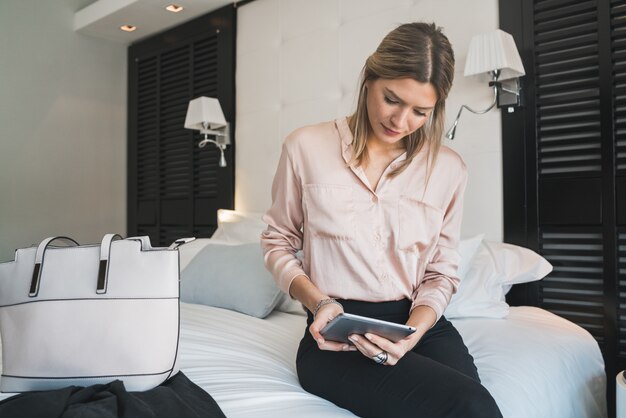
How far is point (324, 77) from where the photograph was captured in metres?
2.91

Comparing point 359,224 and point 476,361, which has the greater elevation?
point 359,224

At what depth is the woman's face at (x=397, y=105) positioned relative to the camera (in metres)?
1.33

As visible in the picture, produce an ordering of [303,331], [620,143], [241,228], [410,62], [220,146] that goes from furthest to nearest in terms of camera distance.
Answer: [220,146]
[241,228]
[620,143]
[303,331]
[410,62]

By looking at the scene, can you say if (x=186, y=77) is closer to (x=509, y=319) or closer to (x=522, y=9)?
(x=522, y=9)

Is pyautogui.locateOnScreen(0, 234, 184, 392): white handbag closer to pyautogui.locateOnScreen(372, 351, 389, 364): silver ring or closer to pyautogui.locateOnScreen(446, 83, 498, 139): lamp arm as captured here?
pyautogui.locateOnScreen(372, 351, 389, 364): silver ring

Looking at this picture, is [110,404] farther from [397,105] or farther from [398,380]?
[397,105]

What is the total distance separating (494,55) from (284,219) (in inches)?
46.7

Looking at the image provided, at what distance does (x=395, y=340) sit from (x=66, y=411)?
0.63m

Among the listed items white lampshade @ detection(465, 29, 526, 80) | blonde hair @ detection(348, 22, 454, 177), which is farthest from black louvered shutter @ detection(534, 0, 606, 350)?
blonde hair @ detection(348, 22, 454, 177)

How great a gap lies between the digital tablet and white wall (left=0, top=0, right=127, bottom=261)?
321cm

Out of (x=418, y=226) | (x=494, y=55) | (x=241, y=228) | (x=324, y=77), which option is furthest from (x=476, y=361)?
(x=324, y=77)

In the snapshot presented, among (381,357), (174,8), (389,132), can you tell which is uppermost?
(174,8)

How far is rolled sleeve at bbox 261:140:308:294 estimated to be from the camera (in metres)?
1.44

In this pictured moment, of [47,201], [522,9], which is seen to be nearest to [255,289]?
[522,9]
